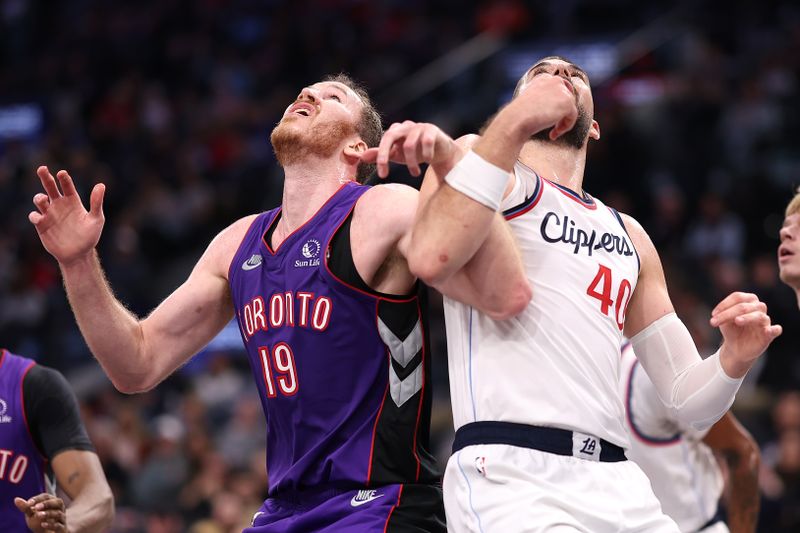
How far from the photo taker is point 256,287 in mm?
4992

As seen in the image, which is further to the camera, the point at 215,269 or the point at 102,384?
the point at 102,384

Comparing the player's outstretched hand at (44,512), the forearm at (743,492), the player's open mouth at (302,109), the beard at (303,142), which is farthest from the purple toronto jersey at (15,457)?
the forearm at (743,492)

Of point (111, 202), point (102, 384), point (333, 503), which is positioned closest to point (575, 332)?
point (333, 503)

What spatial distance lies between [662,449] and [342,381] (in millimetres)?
2894

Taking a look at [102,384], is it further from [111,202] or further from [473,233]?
[473,233]

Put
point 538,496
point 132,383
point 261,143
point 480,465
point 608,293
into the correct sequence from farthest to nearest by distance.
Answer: point 261,143 → point 132,383 → point 608,293 → point 480,465 → point 538,496

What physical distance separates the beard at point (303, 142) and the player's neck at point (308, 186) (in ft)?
0.10

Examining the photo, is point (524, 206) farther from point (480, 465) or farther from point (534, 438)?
point (480, 465)

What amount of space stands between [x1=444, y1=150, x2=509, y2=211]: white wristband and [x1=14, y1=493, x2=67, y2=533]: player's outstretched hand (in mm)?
2487

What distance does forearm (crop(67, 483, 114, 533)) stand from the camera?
18.7 feet

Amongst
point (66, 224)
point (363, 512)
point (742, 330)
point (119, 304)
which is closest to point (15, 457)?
point (119, 304)

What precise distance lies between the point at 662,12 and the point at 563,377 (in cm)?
1418

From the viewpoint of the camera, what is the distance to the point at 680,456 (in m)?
6.97

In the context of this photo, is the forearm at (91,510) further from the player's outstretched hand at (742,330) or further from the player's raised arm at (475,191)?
the player's outstretched hand at (742,330)
